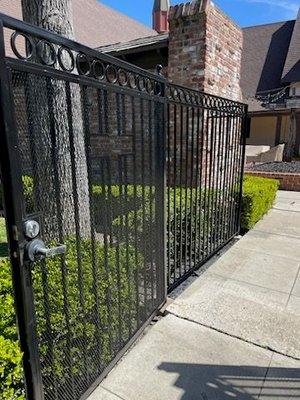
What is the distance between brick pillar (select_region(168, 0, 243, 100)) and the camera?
5.03m

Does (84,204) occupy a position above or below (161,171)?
below

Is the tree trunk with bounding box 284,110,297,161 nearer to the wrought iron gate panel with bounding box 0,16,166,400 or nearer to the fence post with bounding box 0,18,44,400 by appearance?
the wrought iron gate panel with bounding box 0,16,166,400

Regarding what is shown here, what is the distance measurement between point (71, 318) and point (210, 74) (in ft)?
15.1

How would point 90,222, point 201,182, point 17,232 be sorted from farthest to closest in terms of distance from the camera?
1. point 201,182
2. point 90,222
3. point 17,232

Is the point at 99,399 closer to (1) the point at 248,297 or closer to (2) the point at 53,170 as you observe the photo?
(2) the point at 53,170

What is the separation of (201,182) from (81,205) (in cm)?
217

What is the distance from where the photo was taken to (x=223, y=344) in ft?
8.72

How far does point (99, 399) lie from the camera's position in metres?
2.12

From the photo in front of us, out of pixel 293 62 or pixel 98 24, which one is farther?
pixel 293 62

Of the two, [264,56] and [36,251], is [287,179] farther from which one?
[264,56]

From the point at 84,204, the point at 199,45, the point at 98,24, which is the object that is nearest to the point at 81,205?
the point at 84,204

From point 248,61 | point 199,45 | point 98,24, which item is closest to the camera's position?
point 199,45

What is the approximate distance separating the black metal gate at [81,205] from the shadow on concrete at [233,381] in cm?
54

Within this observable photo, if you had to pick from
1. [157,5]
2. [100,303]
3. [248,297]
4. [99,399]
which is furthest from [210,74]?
[157,5]
